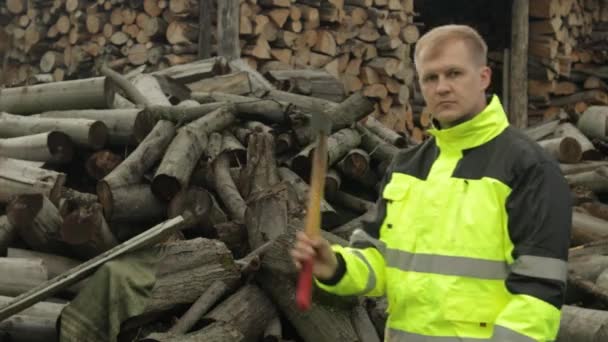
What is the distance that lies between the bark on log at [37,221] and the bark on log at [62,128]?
3.70ft

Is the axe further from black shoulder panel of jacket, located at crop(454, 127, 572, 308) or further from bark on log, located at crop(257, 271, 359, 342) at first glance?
bark on log, located at crop(257, 271, 359, 342)

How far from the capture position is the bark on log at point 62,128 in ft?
21.2

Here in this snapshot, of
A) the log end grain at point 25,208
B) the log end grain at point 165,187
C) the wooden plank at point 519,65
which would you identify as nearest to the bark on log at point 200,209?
the log end grain at point 165,187

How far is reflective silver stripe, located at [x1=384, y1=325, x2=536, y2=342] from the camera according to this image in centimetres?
228

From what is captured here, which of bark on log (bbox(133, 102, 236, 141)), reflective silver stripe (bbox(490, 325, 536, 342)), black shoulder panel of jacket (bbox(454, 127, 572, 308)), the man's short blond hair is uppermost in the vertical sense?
the man's short blond hair

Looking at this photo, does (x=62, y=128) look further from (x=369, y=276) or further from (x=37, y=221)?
(x=369, y=276)

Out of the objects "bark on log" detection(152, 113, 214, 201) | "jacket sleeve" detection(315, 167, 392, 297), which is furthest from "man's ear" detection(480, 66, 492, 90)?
"bark on log" detection(152, 113, 214, 201)

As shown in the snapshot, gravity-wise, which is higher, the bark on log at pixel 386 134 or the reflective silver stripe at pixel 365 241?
the reflective silver stripe at pixel 365 241

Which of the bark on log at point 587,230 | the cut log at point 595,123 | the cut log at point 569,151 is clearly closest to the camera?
the bark on log at point 587,230

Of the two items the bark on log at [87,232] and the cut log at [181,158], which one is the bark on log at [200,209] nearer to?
the cut log at [181,158]

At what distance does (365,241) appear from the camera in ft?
8.86

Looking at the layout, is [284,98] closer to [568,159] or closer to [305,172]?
[305,172]

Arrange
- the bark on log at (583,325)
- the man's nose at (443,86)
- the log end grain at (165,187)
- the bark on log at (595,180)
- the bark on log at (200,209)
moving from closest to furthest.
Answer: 1. the man's nose at (443,86)
2. the bark on log at (583,325)
3. the bark on log at (200,209)
4. the log end grain at (165,187)
5. the bark on log at (595,180)

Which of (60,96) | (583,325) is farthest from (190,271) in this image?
(60,96)
